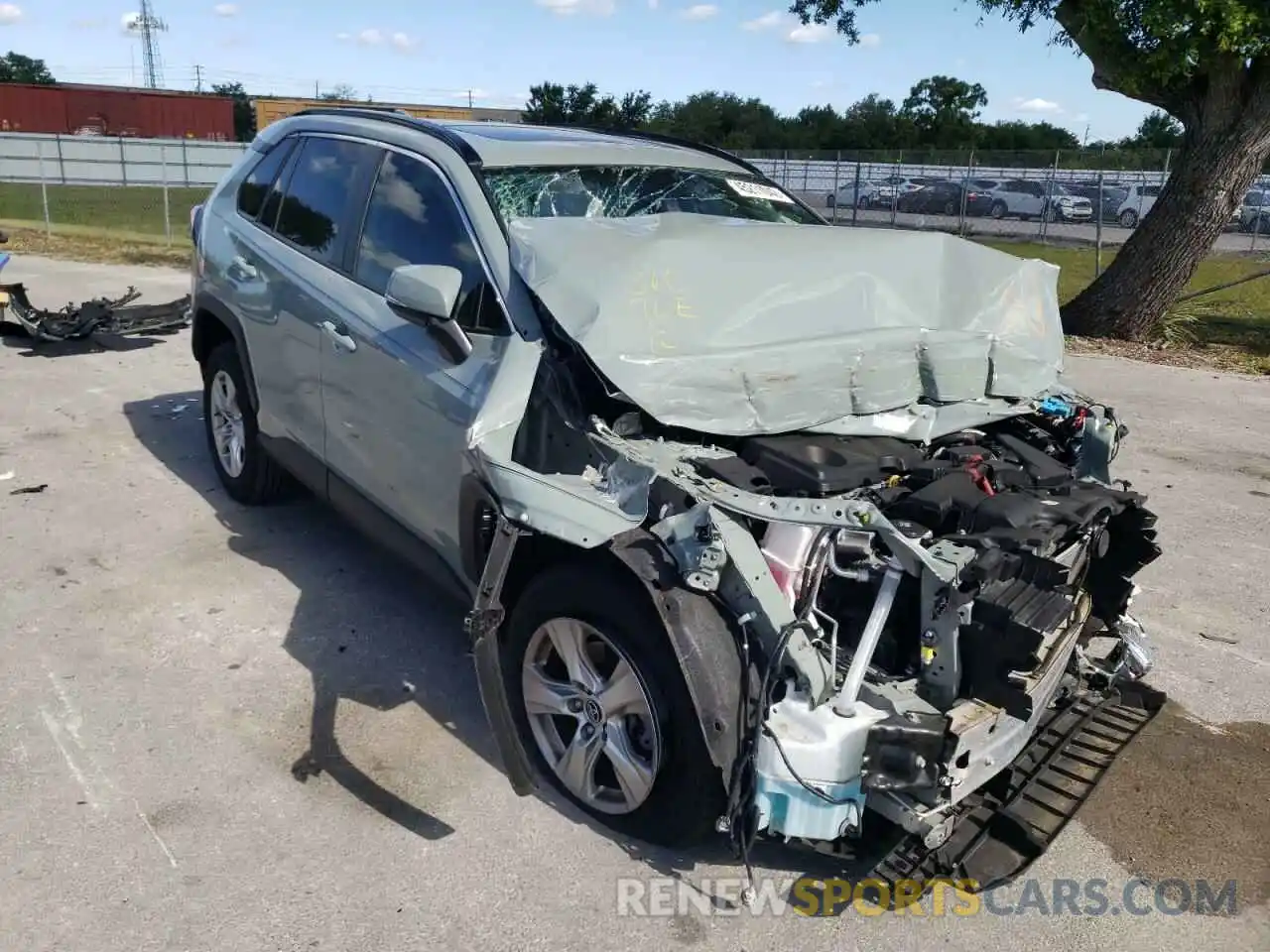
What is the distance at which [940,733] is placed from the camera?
8.32 feet

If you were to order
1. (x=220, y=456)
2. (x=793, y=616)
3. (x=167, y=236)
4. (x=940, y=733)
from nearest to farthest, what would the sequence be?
(x=940, y=733) < (x=793, y=616) < (x=220, y=456) < (x=167, y=236)

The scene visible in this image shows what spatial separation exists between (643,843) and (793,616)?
2.98ft

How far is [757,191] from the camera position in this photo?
16.3ft

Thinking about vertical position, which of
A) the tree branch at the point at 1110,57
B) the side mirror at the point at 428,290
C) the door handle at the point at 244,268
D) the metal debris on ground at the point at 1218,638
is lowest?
the metal debris on ground at the point at 1218,638

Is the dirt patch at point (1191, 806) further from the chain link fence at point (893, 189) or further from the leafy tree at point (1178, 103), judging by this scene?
the chain link fence at point (893, 189)

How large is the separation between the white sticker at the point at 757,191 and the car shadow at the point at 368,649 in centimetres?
230

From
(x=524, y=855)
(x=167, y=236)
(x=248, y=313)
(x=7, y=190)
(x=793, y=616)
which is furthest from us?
(x=7, y=190)

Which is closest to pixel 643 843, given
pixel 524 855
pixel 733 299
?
pixel 524 855

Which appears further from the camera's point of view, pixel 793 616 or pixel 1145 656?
pixel 1145 656

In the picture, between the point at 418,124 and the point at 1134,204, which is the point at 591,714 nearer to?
the point at 418,124

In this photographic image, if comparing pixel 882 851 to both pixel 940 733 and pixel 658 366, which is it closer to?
pixel 940 733

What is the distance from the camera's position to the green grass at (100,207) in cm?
2189

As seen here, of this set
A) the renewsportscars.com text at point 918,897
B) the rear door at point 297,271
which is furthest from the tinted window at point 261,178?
the renewsportscars.com text at point 918,897

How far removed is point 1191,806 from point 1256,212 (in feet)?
80.3
